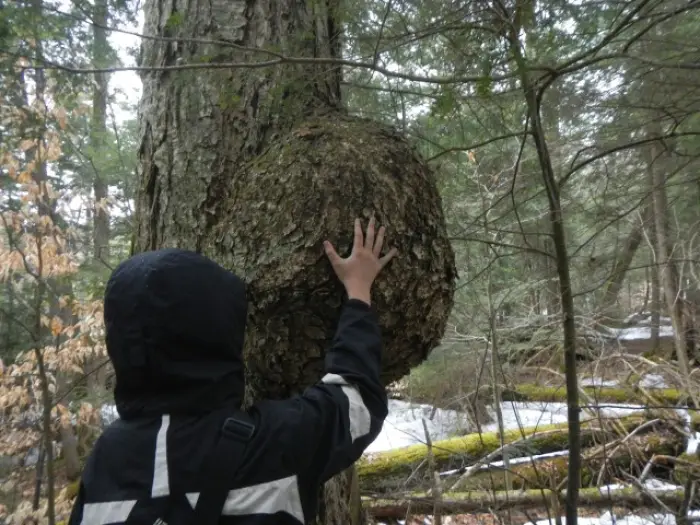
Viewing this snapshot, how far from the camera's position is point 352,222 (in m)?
1.48

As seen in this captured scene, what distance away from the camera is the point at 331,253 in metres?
1.44

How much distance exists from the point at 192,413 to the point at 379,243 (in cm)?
69

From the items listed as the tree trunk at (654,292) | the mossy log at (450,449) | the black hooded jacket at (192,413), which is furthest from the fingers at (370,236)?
the tree trunk at (654,292)

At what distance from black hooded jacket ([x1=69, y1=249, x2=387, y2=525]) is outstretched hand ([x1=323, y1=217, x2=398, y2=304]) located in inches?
5.6

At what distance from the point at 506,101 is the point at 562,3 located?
1.72 feet

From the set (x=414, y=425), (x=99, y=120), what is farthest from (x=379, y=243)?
(x=414, y=425)

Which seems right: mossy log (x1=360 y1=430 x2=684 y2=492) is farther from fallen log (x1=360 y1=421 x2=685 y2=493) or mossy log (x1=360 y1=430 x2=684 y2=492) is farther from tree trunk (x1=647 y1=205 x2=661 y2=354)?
tree trunk (x1=647 y1=205 x2=661 y2=354)

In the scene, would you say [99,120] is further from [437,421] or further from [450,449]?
[437,421]

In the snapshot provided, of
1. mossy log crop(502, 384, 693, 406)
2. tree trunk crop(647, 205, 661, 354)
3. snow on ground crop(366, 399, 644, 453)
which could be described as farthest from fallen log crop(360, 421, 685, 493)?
tree trunk crop(647, 205, 661, 354)

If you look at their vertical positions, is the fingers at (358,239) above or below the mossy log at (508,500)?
above

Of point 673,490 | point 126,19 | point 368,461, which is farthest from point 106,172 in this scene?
point 673,490

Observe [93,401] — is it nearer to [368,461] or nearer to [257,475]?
[368,461]

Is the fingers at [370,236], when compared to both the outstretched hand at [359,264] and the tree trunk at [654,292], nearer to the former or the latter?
the outstretched hand at [359,264]

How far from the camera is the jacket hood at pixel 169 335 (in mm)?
1255
